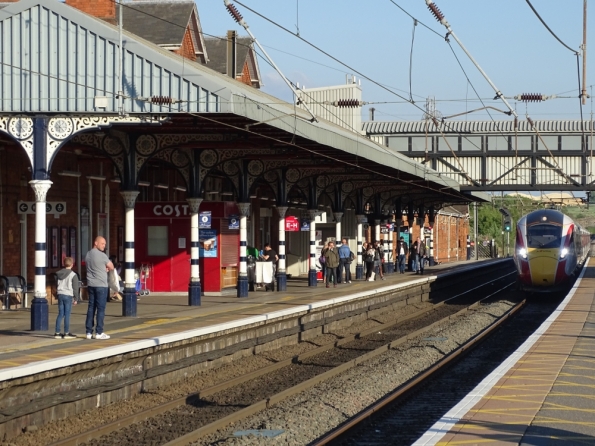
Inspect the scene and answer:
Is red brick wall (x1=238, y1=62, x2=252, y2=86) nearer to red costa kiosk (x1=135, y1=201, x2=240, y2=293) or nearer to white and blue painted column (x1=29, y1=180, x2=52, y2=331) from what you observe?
red costa kiosk (x1=135, y1=201, x2=240, y2=293)

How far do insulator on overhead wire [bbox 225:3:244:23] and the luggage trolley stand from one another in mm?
11107

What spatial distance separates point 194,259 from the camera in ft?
84.6

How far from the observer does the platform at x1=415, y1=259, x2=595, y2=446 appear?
32.1ft

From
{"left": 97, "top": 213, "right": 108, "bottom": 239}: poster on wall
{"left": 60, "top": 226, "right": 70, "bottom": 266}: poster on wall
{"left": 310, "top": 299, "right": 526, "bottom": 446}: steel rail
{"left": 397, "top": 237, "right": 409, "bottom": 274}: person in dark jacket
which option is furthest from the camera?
{"left": 397, "top": 237, "right": 409, "bottom": 274}: person in dark jacket

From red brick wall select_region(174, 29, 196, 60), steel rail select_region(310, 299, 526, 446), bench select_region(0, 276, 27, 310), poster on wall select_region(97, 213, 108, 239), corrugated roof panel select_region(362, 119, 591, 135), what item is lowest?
steel rail select_region(310, 299, 526, 446)

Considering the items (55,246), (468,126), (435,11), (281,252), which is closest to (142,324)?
(55,246)

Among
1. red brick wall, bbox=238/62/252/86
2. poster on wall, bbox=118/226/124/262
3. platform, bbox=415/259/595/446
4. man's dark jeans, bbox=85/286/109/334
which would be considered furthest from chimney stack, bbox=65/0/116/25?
platform, bbox=415/259/595/446

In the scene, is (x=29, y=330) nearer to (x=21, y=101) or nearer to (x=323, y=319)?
(x=21, y=101)

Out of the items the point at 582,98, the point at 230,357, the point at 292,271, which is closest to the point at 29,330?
the point at 230,357

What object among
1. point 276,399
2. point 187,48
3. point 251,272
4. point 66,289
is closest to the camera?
point 276,399

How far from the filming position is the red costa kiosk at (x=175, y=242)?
29047 millimetres

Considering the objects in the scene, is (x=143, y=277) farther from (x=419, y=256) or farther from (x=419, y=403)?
(x=419, y=256)

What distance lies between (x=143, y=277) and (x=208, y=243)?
225cm

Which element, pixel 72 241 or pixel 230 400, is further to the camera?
pixel 72 241
